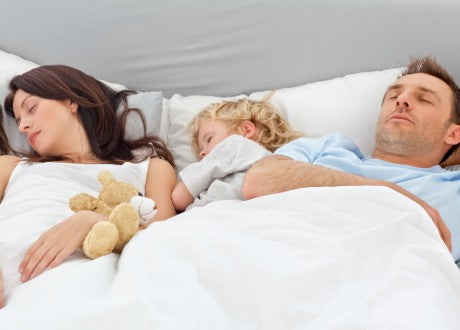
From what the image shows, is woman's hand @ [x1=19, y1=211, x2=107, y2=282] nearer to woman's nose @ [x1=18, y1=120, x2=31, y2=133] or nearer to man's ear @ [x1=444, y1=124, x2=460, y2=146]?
woman's nose @ [x1=18, y1=120, x2=31, y2=133]

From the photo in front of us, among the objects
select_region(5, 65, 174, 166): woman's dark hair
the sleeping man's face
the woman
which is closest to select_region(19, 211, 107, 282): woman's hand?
the woman

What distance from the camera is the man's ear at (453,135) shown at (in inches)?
59.4

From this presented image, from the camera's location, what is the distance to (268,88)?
187 cm

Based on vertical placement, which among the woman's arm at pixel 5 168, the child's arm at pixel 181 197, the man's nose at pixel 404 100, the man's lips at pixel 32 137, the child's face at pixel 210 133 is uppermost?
the man's nose at pixel 404 100

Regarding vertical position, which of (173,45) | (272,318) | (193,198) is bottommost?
(193,198)

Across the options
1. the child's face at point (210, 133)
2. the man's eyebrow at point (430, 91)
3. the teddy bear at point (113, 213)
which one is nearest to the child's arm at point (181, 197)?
the child's face at point (210, 133)

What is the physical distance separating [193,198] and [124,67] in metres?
0.63

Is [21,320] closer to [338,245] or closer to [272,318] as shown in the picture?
[272,318]

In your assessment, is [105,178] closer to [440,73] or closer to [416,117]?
[416,117]

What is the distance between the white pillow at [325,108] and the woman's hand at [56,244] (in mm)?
575

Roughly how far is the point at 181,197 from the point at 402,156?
0.52 m

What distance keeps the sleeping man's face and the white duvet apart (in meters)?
0.40

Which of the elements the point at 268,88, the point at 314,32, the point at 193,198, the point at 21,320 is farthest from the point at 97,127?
the point at 21,320

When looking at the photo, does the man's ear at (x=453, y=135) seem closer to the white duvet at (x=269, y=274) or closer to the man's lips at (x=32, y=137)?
the white duvet at (x=269, y=274)
